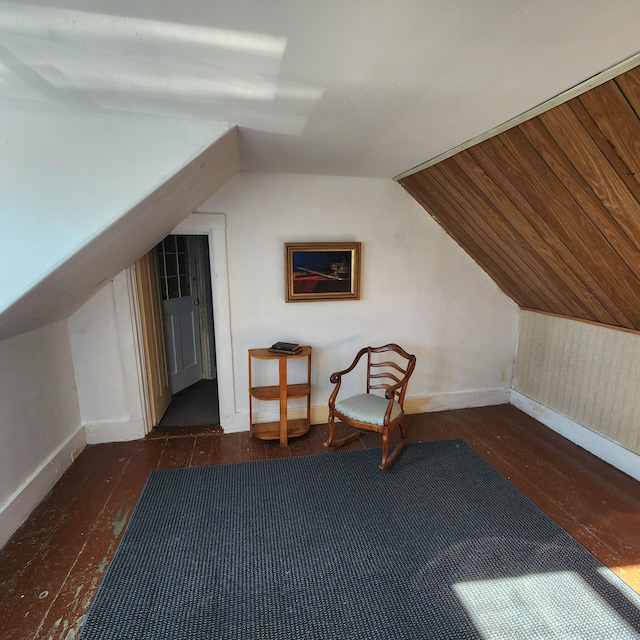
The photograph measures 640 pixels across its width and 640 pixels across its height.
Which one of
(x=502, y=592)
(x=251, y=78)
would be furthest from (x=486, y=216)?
(x=502, y=592)

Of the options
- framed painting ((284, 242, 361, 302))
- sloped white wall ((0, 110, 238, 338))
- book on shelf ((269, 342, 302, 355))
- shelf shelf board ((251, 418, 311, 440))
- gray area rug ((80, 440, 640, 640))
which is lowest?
gray area rug ((80, 440, 640, 640))

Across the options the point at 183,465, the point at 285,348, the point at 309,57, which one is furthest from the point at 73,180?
the point at 183,465

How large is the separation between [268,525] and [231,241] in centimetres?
209

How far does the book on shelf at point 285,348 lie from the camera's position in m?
2.99

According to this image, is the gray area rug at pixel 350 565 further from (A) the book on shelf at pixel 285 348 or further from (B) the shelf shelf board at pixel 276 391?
(A) the book on shelf at pixel 285 348

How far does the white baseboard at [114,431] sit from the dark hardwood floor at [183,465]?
0.24 feet

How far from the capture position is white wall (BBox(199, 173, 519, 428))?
9.92 feet

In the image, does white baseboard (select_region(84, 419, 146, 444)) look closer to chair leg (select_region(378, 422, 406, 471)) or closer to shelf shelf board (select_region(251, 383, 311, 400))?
shelf shelf board (select_region(251, 383, 311, 400))

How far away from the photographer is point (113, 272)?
8.81 ft

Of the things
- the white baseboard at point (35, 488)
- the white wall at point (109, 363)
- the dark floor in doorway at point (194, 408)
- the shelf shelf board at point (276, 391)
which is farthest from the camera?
the dark floor in doorway at point (194, 408)

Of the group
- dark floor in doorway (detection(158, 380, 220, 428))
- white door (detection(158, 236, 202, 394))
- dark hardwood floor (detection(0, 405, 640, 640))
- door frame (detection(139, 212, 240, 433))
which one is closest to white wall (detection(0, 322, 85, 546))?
dark hardwood floor (detection(0, 405, 640, 640))

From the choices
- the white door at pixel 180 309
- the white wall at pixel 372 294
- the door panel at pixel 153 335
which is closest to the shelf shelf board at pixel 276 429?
the white wall at pixel 372 294

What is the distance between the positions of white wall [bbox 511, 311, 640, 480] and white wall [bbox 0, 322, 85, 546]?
406 centimetres

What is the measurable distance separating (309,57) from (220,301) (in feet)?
6.99
